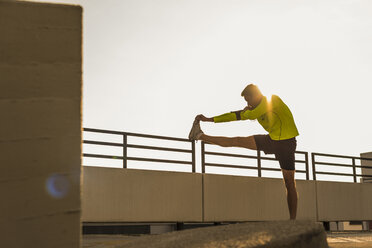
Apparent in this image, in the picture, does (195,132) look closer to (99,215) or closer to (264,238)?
(264,238)

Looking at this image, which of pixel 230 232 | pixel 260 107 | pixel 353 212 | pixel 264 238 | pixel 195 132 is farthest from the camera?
pixel 353 212

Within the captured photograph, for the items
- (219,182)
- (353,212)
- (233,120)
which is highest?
(233,120)

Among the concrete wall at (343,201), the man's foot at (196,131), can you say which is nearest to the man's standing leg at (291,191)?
the man's foot at (196,131)

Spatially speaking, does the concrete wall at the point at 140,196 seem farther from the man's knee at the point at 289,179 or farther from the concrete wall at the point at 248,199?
the man's knee at the point at 289,179

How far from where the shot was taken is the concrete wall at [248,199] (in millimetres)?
9273

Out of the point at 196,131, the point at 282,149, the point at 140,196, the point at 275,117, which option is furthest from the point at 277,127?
the point at 140,196

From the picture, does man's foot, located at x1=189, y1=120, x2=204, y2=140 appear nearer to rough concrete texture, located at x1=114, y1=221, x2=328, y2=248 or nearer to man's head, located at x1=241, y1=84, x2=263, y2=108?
man's head, located at x1=241, y1=84, x2=263, y2=108

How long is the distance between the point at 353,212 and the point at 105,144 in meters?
7.14

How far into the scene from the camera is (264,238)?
2617 millimetres

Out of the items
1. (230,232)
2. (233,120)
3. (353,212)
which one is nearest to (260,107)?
(233,120)
